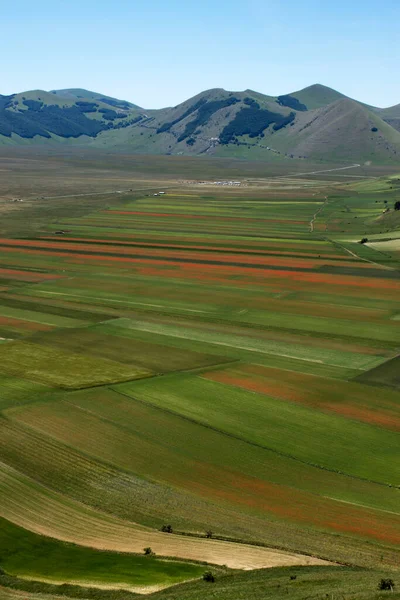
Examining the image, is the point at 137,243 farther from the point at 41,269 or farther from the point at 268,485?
the point at 268,485

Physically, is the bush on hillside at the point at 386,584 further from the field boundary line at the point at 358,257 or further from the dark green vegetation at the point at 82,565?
the field boundary line at the point at 358,257

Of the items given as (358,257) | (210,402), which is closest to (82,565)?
(210,402)

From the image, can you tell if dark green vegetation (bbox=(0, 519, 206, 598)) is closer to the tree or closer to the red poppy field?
the red poppy field

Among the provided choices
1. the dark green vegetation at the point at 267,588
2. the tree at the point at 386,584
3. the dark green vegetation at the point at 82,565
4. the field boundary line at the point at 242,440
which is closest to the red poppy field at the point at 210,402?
the field boundary line at the point at 242,440

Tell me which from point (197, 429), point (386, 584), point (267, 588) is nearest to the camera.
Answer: point (386, 584)

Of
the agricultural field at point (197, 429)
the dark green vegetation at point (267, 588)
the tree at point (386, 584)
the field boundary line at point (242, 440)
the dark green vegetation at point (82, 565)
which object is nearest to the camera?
the tree at point (386, 584)

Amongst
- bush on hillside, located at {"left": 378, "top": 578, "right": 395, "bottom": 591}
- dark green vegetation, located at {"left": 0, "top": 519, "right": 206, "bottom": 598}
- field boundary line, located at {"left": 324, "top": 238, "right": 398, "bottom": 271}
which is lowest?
dark green vegetation, located at {"left": 0, "top": 519, "right": 206, "bottom": 598}

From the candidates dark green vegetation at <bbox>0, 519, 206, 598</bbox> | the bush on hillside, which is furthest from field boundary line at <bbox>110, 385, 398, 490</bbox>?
the bush on hillside

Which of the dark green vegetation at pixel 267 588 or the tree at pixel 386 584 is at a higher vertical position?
the tree at pixel 386 584

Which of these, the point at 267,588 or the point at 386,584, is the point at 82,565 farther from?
the point at 386,584
